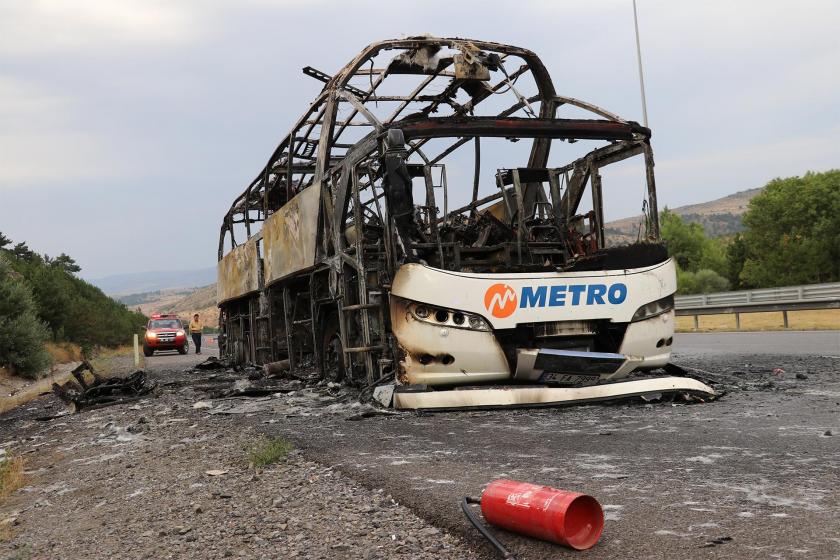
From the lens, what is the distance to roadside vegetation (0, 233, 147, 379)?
68.8 feet

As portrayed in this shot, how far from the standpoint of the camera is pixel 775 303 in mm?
20266

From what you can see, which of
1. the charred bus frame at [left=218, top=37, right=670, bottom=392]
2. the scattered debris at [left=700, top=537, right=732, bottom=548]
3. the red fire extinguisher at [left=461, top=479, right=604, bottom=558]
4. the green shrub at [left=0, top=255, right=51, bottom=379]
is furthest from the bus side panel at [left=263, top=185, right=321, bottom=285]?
the green shrub at [left=0, top=255, right=51, bottom=379]

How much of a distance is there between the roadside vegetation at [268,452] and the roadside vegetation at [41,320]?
17262mm

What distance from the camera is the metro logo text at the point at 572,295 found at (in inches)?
286

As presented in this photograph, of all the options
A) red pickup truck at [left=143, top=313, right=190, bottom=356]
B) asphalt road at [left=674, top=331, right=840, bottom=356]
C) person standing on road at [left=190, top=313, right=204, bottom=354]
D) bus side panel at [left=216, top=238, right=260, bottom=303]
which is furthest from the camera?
red pickup truck at [left=143, top=313, right=190, bottom=356]

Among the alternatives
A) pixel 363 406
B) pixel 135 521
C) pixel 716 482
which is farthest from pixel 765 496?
pixel 363 406

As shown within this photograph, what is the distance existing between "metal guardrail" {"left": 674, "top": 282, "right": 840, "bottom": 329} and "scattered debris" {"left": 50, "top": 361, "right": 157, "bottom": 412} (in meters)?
11.9

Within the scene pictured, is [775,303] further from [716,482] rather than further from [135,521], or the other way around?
[135,521]

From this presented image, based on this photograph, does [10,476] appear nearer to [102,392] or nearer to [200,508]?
[200,508]

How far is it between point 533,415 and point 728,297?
19.1 metres

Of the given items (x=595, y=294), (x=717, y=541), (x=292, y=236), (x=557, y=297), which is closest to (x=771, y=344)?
(x=595, y=294)

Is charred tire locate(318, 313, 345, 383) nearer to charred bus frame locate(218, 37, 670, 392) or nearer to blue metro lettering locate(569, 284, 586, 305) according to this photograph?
charred bus frame locate(218, 37, 670, 392)

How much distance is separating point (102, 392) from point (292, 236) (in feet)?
12.4

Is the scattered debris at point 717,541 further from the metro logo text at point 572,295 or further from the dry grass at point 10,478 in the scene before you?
the metro logo text at point 572,295
